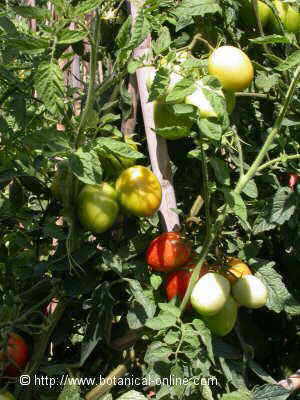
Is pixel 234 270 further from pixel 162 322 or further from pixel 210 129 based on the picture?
pixel 210 129

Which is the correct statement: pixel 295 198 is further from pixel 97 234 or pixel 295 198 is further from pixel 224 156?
pixel 97 234

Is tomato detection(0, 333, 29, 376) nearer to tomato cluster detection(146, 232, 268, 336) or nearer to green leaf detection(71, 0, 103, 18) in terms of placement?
tomato cluster detection(146, 232, 268, 336)

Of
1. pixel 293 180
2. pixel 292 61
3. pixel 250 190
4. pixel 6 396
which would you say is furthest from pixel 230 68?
pixel 6 396

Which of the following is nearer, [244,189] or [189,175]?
[244,189]

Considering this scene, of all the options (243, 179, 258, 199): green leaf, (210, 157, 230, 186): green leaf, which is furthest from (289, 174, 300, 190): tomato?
(210, 157, 230, 186): green leaf

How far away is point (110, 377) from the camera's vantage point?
0.95 metres

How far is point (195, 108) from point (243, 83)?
0.16m

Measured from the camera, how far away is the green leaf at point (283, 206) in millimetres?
984

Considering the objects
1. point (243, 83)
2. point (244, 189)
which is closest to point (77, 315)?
point (244, 189)

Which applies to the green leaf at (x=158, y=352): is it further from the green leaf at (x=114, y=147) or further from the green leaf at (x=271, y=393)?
the green leaf at (x=114, y=147)

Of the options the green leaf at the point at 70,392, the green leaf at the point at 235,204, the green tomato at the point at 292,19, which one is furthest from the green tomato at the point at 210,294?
the green tomato at the point at 292,19

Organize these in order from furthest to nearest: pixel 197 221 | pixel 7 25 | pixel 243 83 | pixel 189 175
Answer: pixel 189 175 → pixel 197 221 → pixel 243 83 → pixel 7 25

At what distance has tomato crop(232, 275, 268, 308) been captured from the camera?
0.90 metres

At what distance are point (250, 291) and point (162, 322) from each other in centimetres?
17
